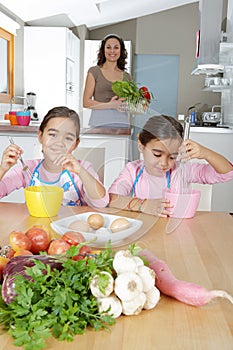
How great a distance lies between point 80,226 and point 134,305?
0.36m

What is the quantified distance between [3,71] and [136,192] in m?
4.59

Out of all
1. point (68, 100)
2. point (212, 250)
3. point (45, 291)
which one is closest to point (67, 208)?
point (212, 250)

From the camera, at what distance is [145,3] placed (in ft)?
22.7

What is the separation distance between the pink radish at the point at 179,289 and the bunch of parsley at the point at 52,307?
0.14 meters

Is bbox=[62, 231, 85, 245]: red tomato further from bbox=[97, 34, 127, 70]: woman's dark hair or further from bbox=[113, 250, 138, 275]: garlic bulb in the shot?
bbox=[97, 34, 127, 70]: woman's dark hair

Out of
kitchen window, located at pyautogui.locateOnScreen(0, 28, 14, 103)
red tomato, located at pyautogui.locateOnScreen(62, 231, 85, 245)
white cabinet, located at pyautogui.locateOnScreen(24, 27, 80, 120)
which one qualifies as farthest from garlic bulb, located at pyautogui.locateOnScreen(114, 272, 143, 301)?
white cabinet, located at pyautogui.locateOnScreen(24, 27, 80, 120)

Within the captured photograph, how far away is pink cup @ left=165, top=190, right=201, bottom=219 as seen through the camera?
1124 mm

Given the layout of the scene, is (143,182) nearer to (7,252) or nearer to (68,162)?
(68,162)

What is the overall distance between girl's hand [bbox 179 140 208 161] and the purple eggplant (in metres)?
0.41

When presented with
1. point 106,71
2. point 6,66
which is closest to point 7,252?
point 106,71

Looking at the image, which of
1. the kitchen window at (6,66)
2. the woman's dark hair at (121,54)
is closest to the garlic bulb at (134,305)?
the woman's dark hair at (121,54)

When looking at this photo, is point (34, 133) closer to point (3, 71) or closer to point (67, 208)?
point (67, 208)

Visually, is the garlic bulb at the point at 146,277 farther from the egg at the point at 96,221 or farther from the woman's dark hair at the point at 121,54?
the woman's dark hair at the point at 121,54

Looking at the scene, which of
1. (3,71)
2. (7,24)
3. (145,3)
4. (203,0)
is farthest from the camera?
(145,3)
